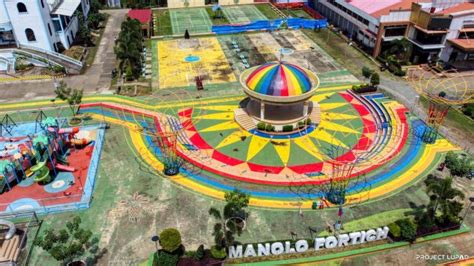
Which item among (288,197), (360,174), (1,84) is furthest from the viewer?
(1,84)

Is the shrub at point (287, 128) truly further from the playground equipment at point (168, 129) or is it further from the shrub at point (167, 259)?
the shrub at point (167, 259)

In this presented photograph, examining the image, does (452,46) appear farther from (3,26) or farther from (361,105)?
(3,26)

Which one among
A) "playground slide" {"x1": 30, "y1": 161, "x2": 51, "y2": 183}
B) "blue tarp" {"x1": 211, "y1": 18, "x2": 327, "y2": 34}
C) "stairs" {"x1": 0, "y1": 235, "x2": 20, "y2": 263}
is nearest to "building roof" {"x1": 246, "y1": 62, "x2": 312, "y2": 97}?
"playground slide" {"x1": 30, "y1": 161, "x2": 51, "y2": 183}

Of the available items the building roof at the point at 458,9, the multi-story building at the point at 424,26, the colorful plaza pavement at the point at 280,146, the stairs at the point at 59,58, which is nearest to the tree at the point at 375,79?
the colorful plaza pavement at the point at 280,146

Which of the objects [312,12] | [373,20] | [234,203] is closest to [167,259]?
[234,203]

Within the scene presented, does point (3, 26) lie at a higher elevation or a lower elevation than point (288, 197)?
higher

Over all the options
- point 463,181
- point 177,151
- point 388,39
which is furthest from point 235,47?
point 463,181

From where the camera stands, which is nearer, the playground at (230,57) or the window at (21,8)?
the playground at (230,57)

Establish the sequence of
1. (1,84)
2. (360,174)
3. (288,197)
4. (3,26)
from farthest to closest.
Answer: (3,26) → (1,84) → (360,174) → (288,197)
